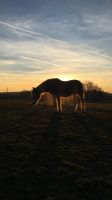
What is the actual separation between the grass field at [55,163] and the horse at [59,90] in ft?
24.5

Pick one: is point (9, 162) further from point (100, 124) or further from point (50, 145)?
point (100, 124)

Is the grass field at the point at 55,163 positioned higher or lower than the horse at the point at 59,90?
lower

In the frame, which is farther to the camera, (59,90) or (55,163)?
(59,90)

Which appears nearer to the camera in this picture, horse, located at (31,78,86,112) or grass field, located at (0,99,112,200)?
grass field, located at (0,99,112,200)

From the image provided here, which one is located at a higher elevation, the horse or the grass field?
the horse

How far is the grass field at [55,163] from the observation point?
7181mm

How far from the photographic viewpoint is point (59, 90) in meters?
23.3

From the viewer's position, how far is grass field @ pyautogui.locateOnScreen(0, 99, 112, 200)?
718 cm

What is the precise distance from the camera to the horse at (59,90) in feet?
76.5

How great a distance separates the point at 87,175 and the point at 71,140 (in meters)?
4.58

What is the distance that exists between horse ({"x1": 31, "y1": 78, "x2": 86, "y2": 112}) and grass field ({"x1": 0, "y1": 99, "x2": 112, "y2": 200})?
7.46 metres

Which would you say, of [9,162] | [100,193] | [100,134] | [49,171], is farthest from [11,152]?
[100,134]

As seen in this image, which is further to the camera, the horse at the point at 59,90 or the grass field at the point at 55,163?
the horse at the point at 59,90

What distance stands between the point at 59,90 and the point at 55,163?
14199 mm
